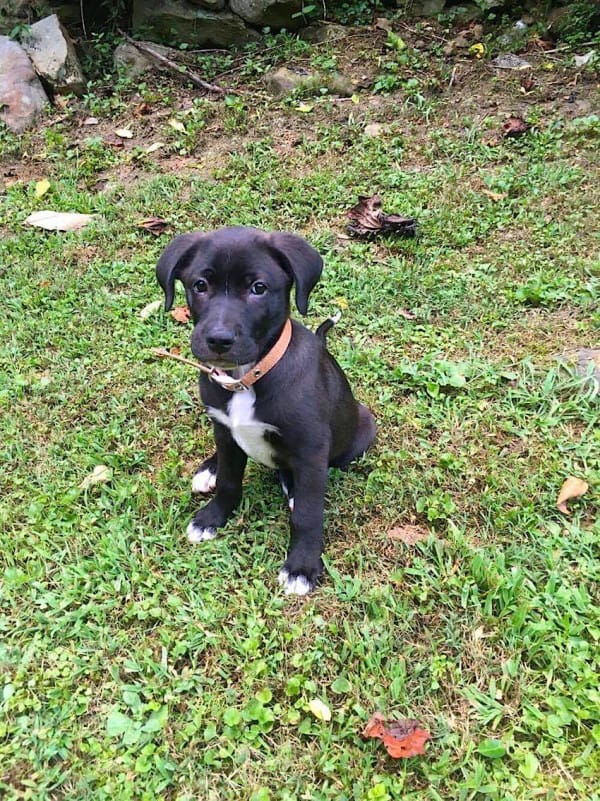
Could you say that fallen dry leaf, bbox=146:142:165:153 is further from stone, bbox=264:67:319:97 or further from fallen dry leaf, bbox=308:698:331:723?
fallen dry leaf, bbox=308:698:331:723

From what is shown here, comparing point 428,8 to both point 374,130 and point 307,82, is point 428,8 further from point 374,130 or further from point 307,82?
point 374,130

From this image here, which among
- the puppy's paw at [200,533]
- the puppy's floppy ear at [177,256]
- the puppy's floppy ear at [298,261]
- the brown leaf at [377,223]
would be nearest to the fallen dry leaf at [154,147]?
the brown leaf at [377,223]

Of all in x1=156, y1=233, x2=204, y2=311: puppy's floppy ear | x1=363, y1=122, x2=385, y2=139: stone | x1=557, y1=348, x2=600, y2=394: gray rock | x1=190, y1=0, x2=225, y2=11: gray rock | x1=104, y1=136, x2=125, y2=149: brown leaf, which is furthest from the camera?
x1=190, y1=0, x2=225, y2=11: gray rock

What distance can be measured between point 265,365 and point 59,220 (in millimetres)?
A: 3579

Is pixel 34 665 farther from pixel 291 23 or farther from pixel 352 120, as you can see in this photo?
pixel 291 23

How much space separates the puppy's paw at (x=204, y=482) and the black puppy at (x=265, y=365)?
0.26 metres

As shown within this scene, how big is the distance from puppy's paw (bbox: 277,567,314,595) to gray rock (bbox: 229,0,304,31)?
263 inches

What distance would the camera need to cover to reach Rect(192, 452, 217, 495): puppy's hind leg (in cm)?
331

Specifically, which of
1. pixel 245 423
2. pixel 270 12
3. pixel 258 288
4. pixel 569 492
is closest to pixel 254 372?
pixel 245 423

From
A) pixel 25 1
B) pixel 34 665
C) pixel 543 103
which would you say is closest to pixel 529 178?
pixel 543 103

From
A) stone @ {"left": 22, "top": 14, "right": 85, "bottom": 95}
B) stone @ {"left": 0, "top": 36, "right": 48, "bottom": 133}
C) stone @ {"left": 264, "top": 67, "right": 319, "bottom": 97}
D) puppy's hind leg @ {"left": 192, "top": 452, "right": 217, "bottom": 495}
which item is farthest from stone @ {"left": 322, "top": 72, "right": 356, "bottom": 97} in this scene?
puppy's hind leg @ {"left": 192, "top": 452, "right": 217, "bottom": 495}

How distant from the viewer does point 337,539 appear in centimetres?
306

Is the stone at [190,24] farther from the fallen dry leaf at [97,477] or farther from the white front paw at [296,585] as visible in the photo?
the white front paw at [296,585]

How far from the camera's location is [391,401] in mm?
3766
